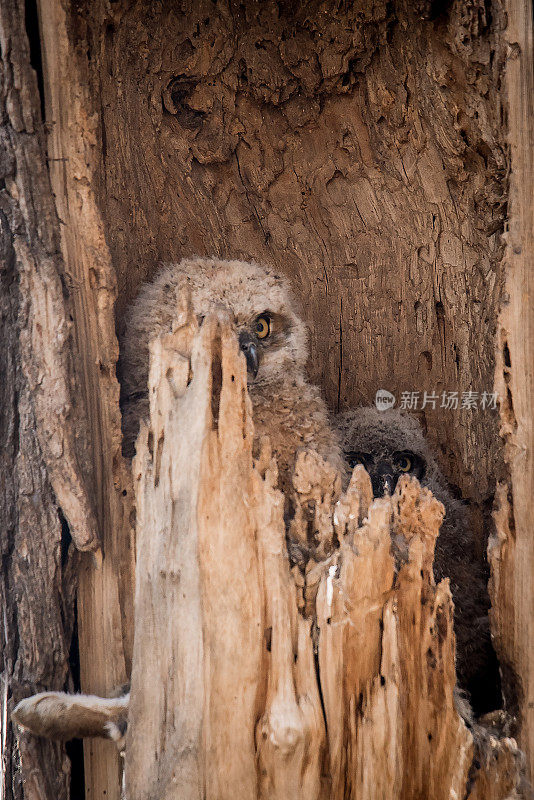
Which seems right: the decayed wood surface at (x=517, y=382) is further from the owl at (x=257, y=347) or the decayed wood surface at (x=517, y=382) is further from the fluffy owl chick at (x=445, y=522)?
the owl at (x=257, y=347)

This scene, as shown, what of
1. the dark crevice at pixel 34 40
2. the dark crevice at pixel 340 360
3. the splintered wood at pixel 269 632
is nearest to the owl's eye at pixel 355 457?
the dark crevice at pixel 340 360

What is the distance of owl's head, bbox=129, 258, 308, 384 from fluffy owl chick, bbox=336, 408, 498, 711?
0.46m

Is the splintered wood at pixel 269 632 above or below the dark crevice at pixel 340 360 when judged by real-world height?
below

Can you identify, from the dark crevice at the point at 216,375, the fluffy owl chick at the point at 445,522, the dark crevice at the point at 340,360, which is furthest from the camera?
the dark crevice at the point at 340,360

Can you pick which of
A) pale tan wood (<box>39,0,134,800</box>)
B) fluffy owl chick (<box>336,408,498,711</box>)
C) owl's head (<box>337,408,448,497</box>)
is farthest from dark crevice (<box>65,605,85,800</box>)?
owl's head (<box>337,408,448,497</box>)

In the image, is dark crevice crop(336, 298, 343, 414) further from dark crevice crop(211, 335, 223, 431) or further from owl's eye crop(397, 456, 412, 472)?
dark crevice crop(211, 335, 223, 431)

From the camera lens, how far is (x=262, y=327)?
2.90m

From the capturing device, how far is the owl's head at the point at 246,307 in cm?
277

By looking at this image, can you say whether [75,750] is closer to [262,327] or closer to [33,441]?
[33,441]

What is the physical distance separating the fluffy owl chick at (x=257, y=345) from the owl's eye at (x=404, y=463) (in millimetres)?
328

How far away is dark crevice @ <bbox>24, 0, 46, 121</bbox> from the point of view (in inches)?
98.0


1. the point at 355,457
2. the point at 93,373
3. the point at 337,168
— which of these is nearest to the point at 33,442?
the point at 93,373

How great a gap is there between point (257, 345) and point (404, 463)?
2.83 ft

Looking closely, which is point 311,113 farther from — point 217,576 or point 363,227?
point 217,576
